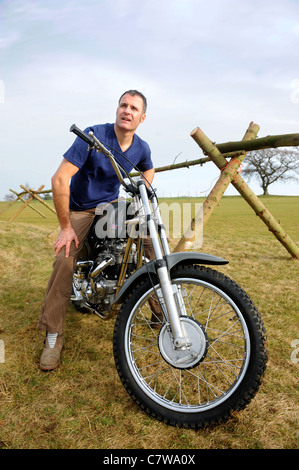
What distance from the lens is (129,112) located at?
9.72 feet

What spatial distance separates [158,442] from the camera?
197 centimetres

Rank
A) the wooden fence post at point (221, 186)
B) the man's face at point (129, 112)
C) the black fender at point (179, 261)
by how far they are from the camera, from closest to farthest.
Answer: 1. the black fender at point (179, 261)
2. the man's face at point (129, 112)
3. the wooden fence post at point (221, 186)

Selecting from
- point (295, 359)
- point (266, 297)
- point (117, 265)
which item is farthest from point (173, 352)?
point (266, 297)

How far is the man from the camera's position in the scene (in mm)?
2867

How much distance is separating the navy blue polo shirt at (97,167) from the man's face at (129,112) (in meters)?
0.17

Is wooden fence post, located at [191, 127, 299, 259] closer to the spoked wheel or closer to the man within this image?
the man

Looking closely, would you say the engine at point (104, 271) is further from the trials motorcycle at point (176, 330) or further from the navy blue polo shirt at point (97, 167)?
the navy blue polo shirt at point (97, 167)

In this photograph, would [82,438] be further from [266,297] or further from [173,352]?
[266,297]

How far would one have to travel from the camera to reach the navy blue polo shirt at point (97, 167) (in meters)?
2.88

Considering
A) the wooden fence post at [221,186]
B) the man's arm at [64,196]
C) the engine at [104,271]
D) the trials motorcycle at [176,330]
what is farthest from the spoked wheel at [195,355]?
the wooden fence post at [221,186]

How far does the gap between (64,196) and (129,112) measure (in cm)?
96

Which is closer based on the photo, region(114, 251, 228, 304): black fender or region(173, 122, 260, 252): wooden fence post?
region(114, 251, 228, 304): black fender

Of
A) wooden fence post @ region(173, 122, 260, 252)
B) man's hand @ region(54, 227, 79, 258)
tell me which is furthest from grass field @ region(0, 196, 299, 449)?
wooden fence post @ region(173, 122, 260, 252)

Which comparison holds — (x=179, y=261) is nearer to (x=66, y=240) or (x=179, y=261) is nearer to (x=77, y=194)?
(x=66, y=240)
